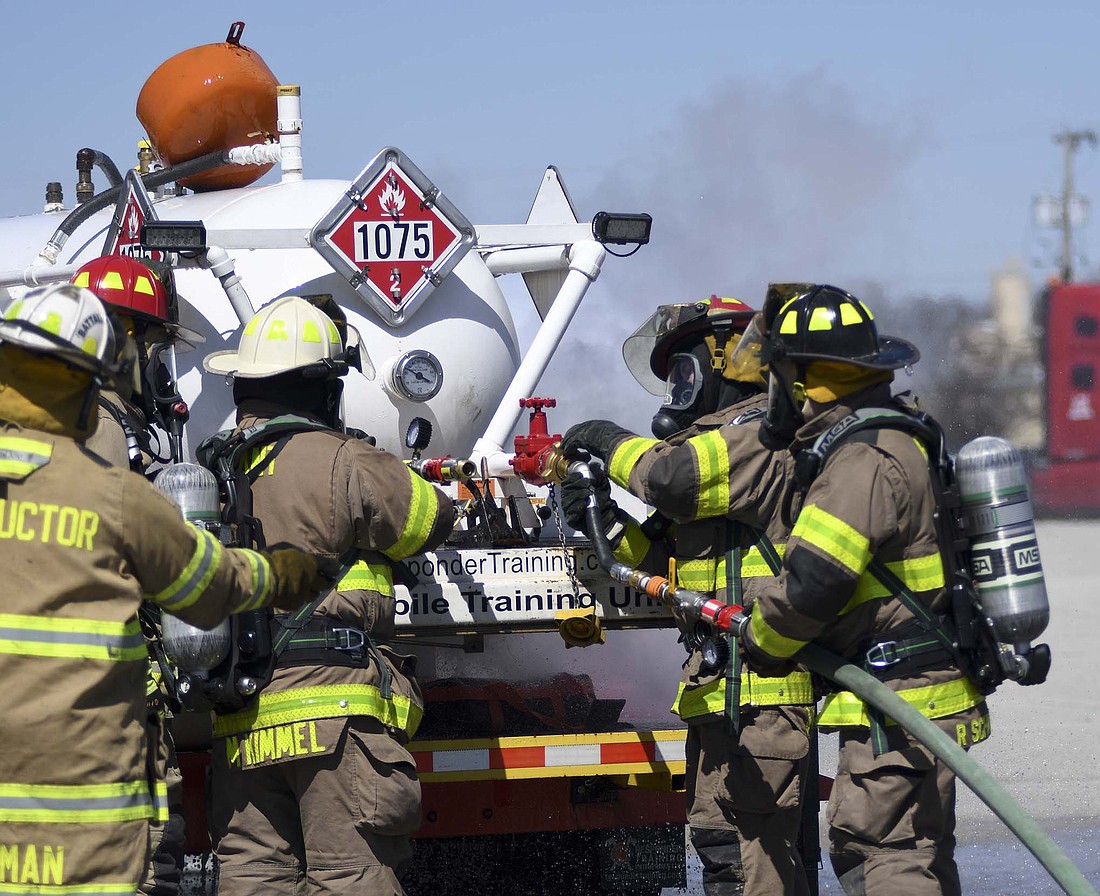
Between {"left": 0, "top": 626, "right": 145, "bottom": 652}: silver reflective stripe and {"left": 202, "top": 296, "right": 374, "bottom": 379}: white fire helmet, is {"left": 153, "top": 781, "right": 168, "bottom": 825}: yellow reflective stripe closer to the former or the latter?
{"left": 0, "top": 626, "right": 145, "bottom": 652}: silver reflective stripe

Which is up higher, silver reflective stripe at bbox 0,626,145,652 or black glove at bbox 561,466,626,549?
black glove at bbox 561,466,626,549

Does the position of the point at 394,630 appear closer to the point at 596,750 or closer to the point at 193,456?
the point at 596,750

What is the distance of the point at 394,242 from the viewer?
5.30 meters

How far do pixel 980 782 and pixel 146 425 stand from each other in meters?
2.33

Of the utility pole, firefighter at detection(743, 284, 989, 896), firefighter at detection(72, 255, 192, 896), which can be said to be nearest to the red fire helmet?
firefighter at detection(72, 255, 192, 896)

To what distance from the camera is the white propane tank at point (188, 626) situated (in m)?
3.75

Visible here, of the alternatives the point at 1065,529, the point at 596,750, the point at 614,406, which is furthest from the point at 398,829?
the point at 1065,529

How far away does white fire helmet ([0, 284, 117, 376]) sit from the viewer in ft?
9.16

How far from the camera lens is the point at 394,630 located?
174 inches

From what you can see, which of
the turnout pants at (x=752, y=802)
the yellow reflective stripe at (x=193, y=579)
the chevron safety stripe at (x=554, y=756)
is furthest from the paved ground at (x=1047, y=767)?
the yellow reflective stripe at (x=193, y=579)

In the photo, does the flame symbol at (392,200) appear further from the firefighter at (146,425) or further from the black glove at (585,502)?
the black glove at (585,502)

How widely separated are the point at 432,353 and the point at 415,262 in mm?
306

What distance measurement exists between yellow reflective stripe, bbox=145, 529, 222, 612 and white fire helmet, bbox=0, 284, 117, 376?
35 cm

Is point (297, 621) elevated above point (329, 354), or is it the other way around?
point (329, 354)
